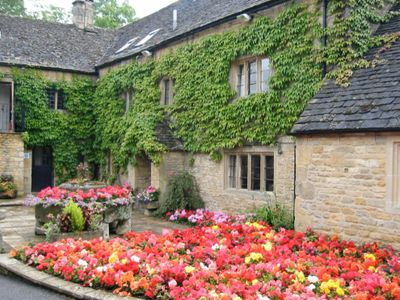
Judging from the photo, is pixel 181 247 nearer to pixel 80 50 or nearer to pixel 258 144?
pixel 258 144

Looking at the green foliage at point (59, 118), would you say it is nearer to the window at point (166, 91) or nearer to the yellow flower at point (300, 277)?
the window at point (166, 91)

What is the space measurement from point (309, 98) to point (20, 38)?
16.2m

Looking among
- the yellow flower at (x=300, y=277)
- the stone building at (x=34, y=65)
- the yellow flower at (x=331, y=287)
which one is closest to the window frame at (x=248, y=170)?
the yellow flower at (x=300, y=277)

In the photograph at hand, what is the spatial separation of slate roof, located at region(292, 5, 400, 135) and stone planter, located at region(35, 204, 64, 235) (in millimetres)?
5572

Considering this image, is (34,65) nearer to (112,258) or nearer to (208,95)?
(208,95)

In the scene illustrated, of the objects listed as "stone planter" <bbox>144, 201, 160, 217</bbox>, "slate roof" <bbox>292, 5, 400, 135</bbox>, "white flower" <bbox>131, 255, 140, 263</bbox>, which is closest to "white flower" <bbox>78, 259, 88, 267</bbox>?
"white flower" <bbox>131, 255, 140, 263</bbox>

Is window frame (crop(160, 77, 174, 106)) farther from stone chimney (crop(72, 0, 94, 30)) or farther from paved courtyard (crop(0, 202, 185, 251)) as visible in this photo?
stone chimney (crop(72, 0, 94, 30))

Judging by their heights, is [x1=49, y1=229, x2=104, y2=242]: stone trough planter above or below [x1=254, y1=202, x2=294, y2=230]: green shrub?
below

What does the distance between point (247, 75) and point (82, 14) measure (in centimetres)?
1524

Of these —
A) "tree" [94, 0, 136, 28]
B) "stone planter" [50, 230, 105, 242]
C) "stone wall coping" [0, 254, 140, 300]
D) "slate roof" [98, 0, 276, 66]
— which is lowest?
"stone wall coping" [0, 254, 140, 300]

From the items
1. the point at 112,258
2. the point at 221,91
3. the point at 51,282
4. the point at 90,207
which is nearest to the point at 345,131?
the point at 112,258

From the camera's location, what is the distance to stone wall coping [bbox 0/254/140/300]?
5766 millimetres

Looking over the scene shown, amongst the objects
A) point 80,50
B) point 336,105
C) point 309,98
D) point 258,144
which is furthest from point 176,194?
point 80,50

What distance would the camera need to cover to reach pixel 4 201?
17.4 meters
